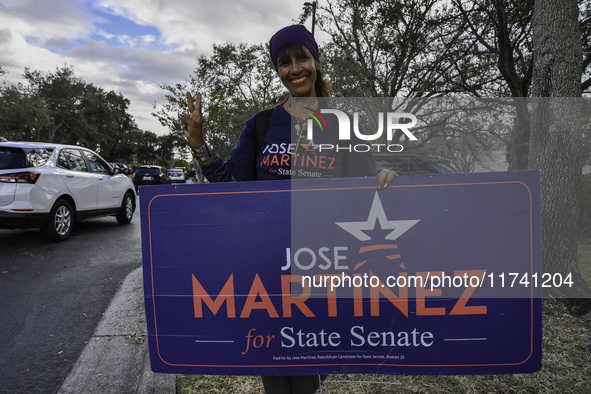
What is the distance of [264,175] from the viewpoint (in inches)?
80.0

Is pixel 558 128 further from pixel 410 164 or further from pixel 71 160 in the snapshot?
pixel 71 160

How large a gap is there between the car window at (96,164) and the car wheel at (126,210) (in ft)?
3.12

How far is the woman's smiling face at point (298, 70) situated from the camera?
205 centimetres

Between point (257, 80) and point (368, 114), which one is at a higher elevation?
point (257, 80)

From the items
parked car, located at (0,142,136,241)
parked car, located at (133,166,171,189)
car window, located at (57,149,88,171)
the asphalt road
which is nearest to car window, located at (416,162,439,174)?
the asphalt road

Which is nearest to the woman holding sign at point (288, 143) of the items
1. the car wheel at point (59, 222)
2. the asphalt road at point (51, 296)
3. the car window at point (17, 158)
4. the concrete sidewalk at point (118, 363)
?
the concrete sidewalk at point (118, 363)

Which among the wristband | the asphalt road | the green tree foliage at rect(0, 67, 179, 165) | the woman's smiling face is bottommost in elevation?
the asphalt road

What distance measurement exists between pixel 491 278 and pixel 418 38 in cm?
1225

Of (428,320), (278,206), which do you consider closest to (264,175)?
(278,206)

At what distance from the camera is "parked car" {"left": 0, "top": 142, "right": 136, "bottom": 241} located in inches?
256

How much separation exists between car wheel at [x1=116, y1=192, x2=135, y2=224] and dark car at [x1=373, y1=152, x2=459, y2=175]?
19.5 feet

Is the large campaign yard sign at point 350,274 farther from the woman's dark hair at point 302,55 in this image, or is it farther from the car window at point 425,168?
the car window at point 425,168

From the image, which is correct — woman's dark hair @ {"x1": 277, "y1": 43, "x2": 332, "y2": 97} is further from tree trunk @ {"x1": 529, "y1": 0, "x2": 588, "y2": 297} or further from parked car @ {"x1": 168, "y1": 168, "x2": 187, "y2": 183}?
parked car @ {"x1": 168, "y1": 168, "x2": 187, "y2": 183}

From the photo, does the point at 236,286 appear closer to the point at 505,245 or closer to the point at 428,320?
the point at 428,320
